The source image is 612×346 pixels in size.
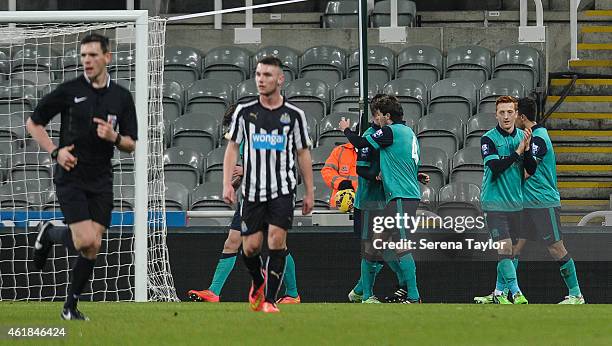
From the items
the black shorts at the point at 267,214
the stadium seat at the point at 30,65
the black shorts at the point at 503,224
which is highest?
the stadium seat at the point at 30,65

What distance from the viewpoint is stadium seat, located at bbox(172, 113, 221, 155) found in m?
17.7

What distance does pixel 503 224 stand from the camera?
12930 millimetres

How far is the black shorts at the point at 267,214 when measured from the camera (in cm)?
995

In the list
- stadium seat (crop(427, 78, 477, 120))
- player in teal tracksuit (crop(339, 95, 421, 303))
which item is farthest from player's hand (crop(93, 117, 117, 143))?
stadium seat (crop(427, 78, 477, 120))

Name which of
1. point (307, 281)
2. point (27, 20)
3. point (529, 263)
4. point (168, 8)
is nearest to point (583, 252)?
point (529, 263)

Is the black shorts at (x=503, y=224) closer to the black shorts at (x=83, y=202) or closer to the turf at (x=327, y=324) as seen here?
the turf at (x=327, y=324)

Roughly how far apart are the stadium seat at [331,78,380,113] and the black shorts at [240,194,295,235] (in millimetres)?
8265

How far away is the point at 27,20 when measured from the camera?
13.5m

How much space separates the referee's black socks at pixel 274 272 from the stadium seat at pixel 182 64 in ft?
31.5

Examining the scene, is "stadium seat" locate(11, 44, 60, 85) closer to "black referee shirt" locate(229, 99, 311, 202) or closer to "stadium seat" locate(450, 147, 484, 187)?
"stadium seat" locate(450, 147, 484, 187)

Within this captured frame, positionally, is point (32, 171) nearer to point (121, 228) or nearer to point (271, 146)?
point (121, 228)

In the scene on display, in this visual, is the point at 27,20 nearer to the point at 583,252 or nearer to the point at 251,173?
the point at 251,173

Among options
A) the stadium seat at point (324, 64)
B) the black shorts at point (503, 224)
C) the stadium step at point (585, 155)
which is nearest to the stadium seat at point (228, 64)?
the stadium seat at point (324, 64)

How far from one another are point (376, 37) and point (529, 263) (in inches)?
266
